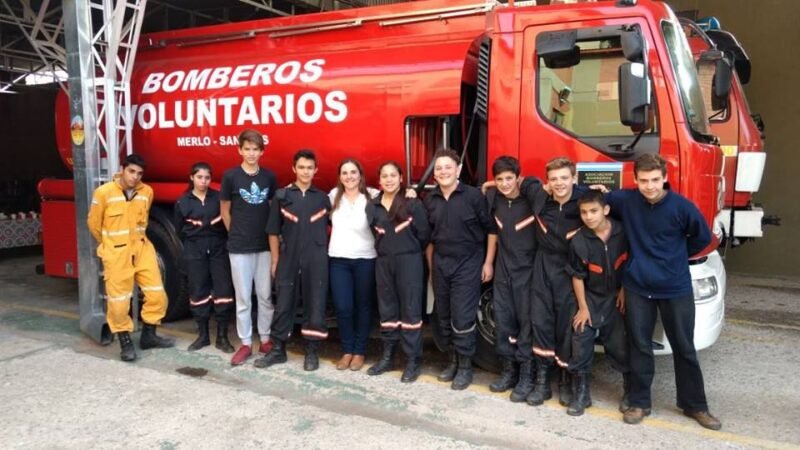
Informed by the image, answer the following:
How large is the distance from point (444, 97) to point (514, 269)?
1295mm

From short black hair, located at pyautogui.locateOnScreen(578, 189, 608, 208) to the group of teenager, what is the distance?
0.5 inches

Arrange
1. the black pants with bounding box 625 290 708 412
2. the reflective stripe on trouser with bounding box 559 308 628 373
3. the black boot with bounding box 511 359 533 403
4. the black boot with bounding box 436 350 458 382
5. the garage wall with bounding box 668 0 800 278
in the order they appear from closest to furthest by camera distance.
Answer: the black pants with bounding box 625 290 708 412 → the reflective stripe on trouser with bounding box 559 308 628 373 → the black boot with bounding box 511 359 533 403 → the black boot with bounding box 436 350 458 382 → the garage wall with bounding box 668 0 800 278

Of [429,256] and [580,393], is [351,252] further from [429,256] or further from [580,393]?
[580,393]

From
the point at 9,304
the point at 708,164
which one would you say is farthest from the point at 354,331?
the point at 9,304

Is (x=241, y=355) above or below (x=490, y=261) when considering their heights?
below

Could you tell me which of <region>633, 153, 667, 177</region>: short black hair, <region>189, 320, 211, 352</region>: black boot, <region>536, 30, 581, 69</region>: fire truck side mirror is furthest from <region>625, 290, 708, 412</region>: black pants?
<region>189, 320, 211, 352</region>: black boot

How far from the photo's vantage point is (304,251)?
461cm

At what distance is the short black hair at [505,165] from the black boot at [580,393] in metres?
1.36

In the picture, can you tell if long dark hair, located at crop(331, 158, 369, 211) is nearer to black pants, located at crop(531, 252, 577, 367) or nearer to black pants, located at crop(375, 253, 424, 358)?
black pants, located at crop(375, 253, 424, 358)

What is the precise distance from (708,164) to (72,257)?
5.74 m

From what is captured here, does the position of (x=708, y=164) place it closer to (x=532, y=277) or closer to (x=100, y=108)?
(x=532, y=277)

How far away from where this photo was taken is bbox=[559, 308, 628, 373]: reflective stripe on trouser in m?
3.92

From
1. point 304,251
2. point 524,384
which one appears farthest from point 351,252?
point 524,384

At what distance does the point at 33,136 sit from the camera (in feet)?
43.5
